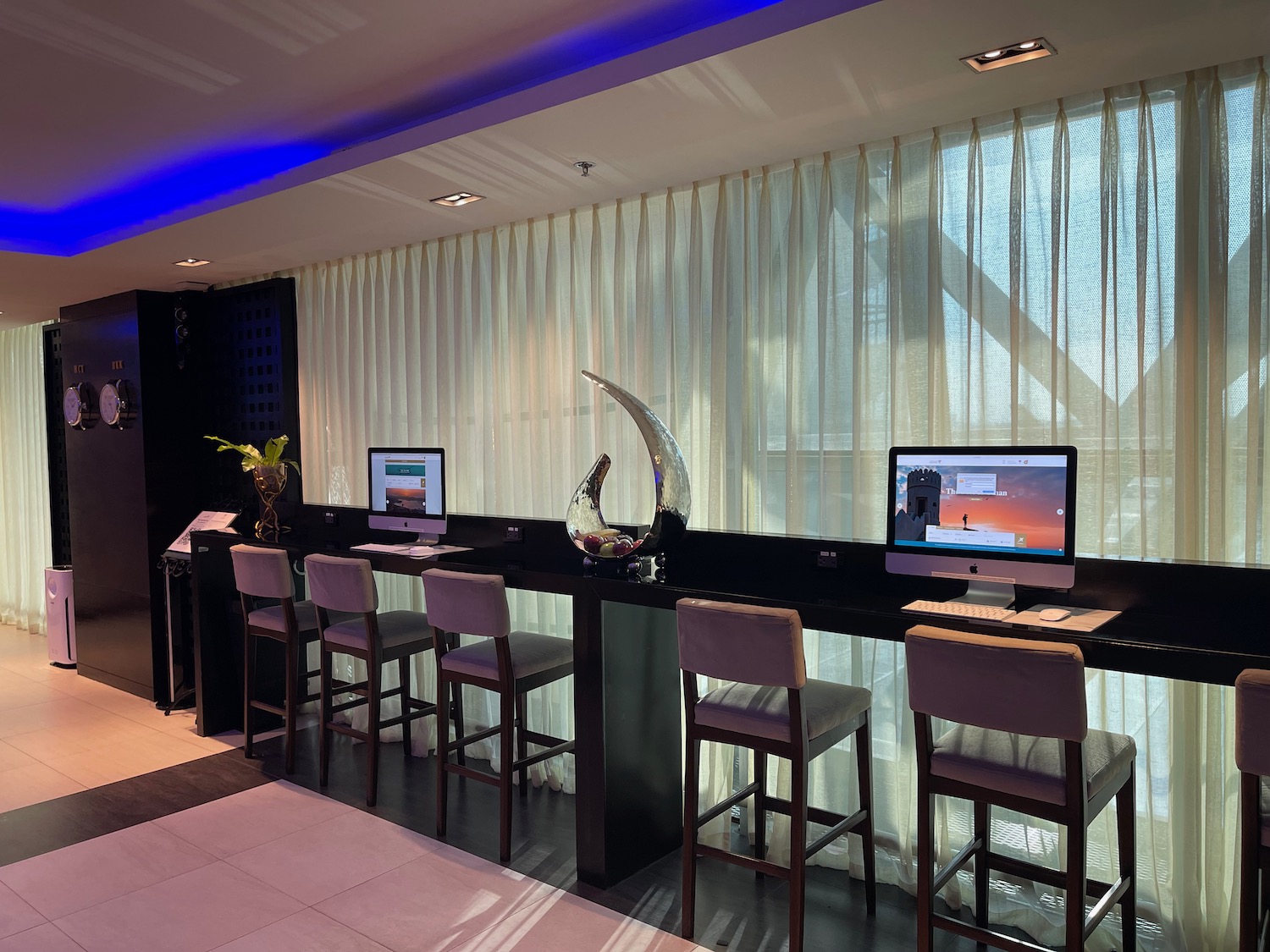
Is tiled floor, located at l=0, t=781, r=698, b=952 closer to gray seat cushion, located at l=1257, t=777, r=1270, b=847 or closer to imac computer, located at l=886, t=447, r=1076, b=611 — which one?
imac computer, located at l=886, t=447, r=1076, b=611

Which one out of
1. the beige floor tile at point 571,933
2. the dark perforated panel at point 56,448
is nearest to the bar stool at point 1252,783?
the beige floor tile at point 571,933

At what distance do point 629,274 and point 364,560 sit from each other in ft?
5.38

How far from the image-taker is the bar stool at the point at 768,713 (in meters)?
2.51

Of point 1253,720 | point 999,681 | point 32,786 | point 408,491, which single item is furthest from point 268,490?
point 1253,720

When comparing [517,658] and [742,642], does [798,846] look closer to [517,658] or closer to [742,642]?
[742,642]

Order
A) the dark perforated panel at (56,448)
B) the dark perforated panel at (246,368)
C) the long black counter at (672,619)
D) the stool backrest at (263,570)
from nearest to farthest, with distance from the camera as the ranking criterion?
the long black counter at (672,619), the stool backrest at (263,570), the dark perforated panel at (246,368), the dark perforated panel at (56,448)

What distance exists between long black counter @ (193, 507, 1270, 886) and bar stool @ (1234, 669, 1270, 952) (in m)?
0.10

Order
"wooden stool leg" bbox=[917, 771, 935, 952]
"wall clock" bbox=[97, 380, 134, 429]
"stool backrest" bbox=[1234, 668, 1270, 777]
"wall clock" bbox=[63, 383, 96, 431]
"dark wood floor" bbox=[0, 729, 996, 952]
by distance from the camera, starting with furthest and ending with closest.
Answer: "wall clock" bbox=[63, 383, 96, 431], "wall clock" bbox=[97, 380, 134, 429], "dark wood floor" bbox=[0, 729, 996, 952], "wooden stool leg" bbox=[917, 771, 935, 952], "stool backrest" bbox=[1234, 668, 1270, 777]

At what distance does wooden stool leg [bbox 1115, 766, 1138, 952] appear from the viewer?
2.37 m

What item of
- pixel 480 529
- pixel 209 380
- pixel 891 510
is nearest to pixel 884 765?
pixel 891 510

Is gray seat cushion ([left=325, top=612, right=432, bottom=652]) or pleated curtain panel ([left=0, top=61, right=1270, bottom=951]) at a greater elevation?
pleated curtain panel ([left=0, top=61, right=1270, bottom=951])

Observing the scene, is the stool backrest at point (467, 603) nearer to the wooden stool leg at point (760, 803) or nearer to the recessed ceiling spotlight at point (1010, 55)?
the wooden stool leg at point (760, 803)

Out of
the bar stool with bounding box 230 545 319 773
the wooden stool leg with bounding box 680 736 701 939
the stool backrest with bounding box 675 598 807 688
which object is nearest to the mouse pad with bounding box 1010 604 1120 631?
the stool backrest with bounding box 675 598 807 688

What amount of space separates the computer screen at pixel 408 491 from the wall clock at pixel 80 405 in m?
2.69
